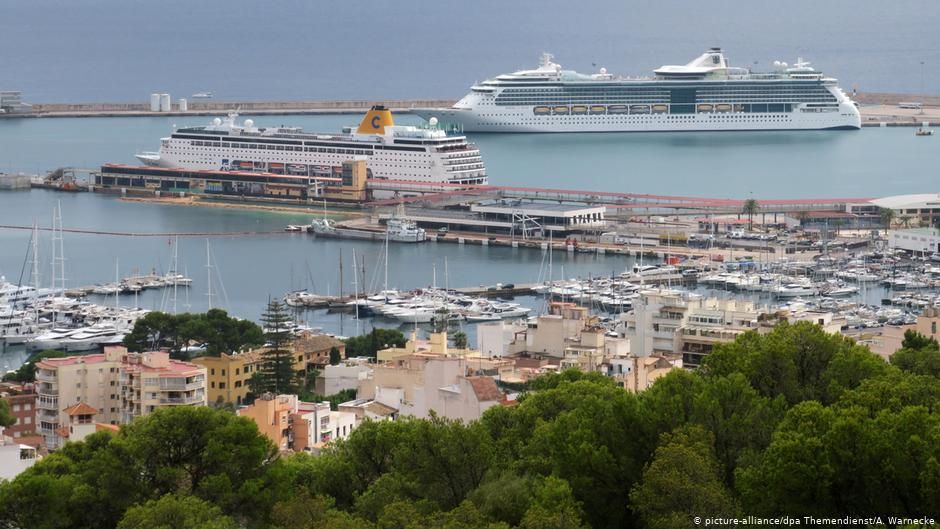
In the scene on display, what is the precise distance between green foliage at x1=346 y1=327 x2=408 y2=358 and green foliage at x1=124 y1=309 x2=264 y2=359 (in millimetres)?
884

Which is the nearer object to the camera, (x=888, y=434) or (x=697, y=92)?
(x=888, y=434)

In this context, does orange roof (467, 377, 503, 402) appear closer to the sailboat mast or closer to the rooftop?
the sailboat mast

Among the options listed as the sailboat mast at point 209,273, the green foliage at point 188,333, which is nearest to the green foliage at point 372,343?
the green foliage at point 188,333

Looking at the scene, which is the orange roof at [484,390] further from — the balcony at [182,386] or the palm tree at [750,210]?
the palm tree at [750,210]

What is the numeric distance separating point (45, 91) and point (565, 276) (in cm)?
4883

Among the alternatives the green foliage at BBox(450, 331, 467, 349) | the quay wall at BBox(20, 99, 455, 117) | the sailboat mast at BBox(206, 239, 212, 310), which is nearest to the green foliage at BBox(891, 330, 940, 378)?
the green foliage at BBox(450, 331, 467, 349)

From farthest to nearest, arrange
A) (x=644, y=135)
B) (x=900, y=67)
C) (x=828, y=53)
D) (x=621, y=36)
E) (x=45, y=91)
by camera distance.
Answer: (x=621, y=36), (x=828, y=53), (x=900, y=67), (x=45, y=91), (x=644, y=135)

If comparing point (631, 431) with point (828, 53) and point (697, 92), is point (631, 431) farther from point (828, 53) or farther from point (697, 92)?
point (828, 53)

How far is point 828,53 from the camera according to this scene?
9794 centimetres

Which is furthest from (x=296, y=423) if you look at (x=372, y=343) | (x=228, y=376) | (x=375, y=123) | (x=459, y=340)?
(x=375, y=123)

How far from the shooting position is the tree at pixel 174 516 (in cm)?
1027

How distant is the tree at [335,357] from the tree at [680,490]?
946 cm

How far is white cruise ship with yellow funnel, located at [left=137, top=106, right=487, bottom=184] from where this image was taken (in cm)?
4216

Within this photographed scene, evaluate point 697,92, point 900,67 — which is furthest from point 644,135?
point 900,67
